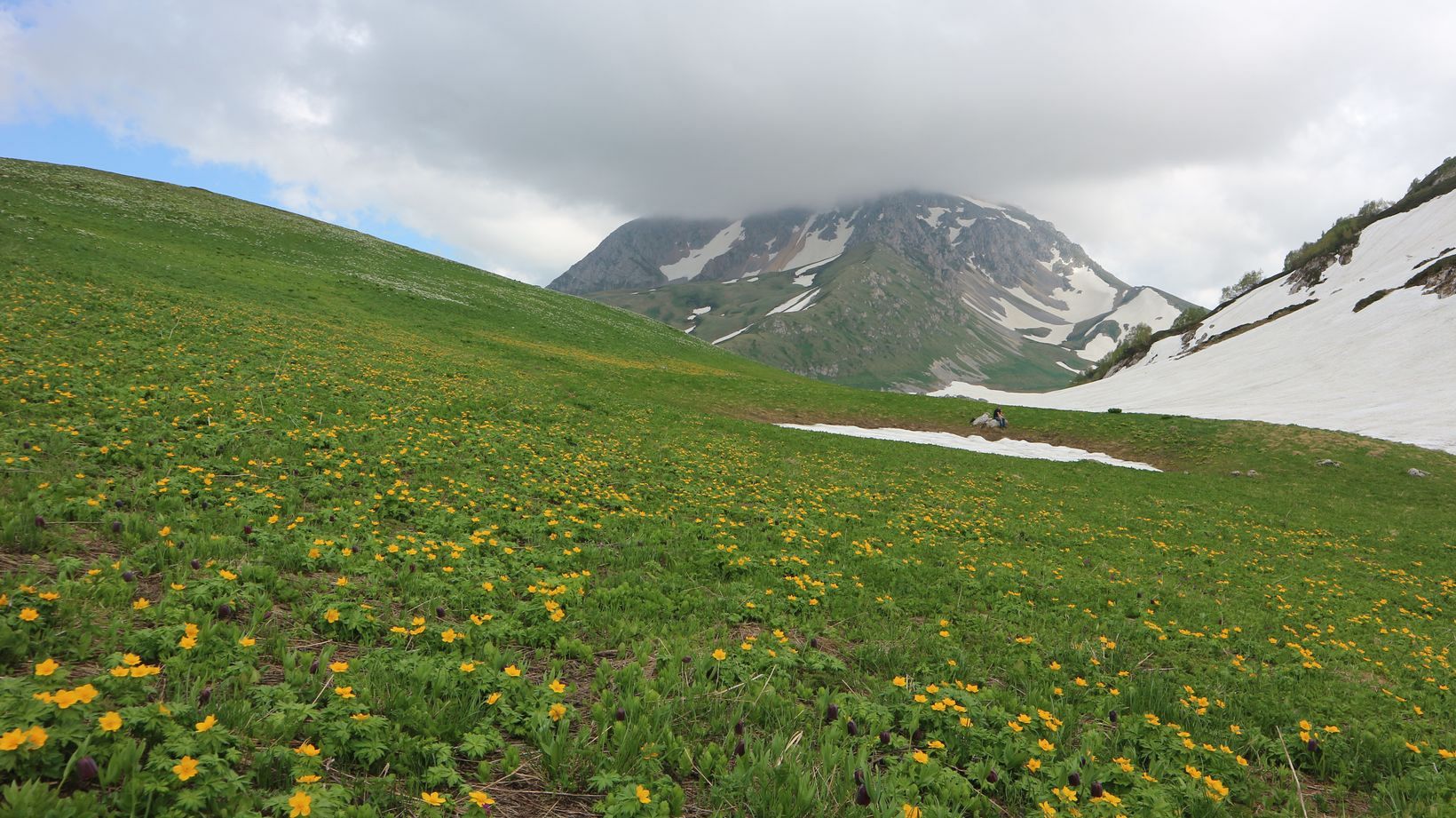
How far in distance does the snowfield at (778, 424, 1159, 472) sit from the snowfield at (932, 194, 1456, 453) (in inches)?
691

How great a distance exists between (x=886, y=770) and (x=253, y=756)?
205 inches

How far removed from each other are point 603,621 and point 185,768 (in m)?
4.51

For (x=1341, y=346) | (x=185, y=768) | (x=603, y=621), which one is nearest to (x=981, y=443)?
(x=603, y=621)

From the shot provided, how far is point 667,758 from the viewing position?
17.3 ft

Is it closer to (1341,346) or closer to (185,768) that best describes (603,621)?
(185,768)

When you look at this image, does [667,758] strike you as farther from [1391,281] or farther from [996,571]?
[1391,281]

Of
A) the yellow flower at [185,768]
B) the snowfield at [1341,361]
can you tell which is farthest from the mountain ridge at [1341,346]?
the yellow flower at [185,768]

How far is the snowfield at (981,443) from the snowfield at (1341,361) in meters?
17.6

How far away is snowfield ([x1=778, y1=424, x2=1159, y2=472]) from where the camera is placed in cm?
3412

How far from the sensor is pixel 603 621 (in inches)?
306

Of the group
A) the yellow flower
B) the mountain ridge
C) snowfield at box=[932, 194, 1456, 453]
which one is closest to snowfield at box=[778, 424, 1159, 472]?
snowfield at box=[932, 194, 1456, 453]

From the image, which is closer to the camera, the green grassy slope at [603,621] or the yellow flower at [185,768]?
the yellow flower at [185,768]

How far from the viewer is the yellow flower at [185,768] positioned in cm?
362

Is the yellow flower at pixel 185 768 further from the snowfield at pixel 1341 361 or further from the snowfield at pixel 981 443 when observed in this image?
the snowfield at pixel 1341 361
